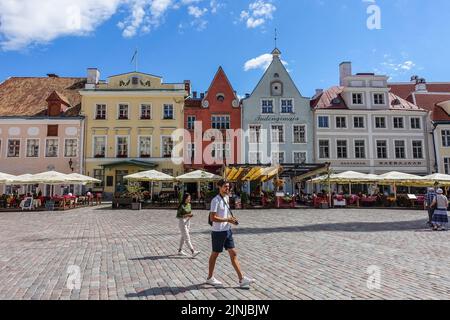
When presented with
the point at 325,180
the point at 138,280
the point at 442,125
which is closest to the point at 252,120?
the point at 325,180

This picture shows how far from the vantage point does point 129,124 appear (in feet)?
118

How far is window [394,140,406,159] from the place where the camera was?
36.7 m

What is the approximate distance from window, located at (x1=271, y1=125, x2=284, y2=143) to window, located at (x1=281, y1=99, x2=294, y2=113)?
178cm

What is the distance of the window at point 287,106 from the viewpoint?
1448 inches

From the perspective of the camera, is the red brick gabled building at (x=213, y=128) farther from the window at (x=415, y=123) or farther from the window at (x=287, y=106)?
the window at (x=415, y=123)

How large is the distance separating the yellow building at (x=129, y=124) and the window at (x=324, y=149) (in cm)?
1351

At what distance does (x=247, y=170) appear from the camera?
23750 mm

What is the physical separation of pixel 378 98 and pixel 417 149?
20.5 feet

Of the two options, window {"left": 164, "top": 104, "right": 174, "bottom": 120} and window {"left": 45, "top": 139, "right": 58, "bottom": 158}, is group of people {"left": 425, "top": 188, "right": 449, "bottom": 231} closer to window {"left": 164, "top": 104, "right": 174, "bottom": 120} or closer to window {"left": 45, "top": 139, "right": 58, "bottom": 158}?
window {"left": 164, "top": 104, "right": 174, "bottom": 120}

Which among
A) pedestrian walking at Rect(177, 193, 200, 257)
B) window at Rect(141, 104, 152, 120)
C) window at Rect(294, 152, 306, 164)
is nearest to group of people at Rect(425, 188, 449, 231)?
pedestrian walking at Rect(177, 193, 200, 257)

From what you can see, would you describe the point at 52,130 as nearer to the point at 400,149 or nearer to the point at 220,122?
the point at 220,122

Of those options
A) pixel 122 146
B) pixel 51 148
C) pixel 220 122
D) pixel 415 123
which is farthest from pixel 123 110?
pixel 415 123

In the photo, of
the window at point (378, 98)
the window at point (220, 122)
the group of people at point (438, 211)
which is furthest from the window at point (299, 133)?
the group of people at point (438, 211)

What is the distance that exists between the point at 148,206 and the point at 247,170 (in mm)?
7245
